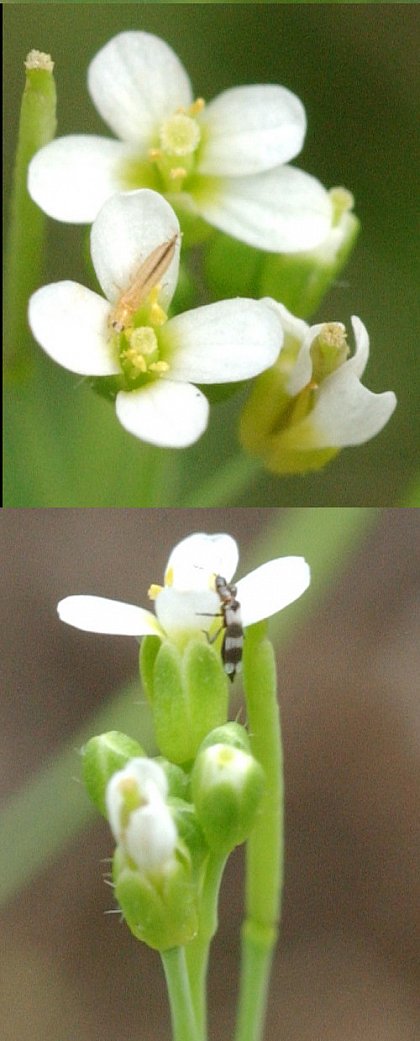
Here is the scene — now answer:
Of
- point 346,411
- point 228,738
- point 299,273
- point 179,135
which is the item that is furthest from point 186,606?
point 179,135

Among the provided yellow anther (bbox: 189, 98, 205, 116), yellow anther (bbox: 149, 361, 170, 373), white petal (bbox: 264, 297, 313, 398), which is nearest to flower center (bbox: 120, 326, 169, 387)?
yellow anther (bbox: 149, 361, 170, 373)

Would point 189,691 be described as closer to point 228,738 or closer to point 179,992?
point 228,738

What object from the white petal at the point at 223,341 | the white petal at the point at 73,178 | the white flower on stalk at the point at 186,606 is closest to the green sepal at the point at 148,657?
the white flower on stalk at the point at 186,606

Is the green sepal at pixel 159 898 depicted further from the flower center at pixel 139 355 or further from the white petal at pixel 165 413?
the flower center at pixel 139 355

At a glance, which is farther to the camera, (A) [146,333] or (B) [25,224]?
(B) [25,224]

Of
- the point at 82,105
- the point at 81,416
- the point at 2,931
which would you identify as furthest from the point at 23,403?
the point at 2,931
